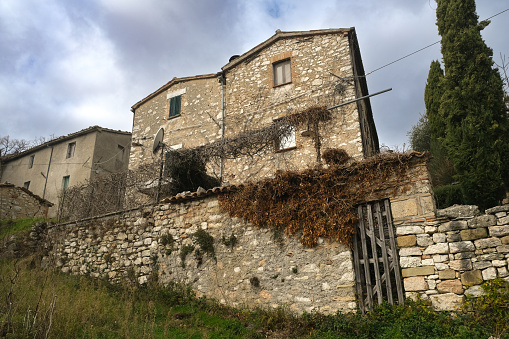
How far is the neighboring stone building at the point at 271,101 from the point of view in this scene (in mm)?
11531

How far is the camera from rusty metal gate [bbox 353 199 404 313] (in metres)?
6.07

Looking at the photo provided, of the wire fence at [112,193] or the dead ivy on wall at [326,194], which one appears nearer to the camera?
the dead ivy on wall at [326,194]

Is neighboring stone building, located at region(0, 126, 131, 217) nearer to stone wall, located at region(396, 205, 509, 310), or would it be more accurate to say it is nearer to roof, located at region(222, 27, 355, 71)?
roof, located at region(222, 27, 355, 71)

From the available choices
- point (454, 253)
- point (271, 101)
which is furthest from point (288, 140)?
point (454, 253)

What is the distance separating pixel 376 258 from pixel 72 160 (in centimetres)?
1975

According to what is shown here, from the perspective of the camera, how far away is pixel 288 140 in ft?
39.3

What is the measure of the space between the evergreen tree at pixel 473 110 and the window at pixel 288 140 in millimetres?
4520

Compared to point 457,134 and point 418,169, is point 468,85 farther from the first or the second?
point 418,169

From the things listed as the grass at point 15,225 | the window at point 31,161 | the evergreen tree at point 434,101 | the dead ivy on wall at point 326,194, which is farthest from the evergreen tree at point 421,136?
the window at point 31,161

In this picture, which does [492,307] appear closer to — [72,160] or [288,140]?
[288,140]

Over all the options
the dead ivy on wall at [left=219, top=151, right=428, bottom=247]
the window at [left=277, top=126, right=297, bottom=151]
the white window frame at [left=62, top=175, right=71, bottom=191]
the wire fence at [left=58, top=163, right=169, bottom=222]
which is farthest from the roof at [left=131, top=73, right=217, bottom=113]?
the dead ivy on wall at [left=219, top=151, right=428, bottom=247]

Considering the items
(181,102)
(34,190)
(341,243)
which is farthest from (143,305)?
(34,190)

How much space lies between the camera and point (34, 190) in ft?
73.0

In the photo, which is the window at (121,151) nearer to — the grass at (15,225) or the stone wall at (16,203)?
the stone wall at (16,203)
